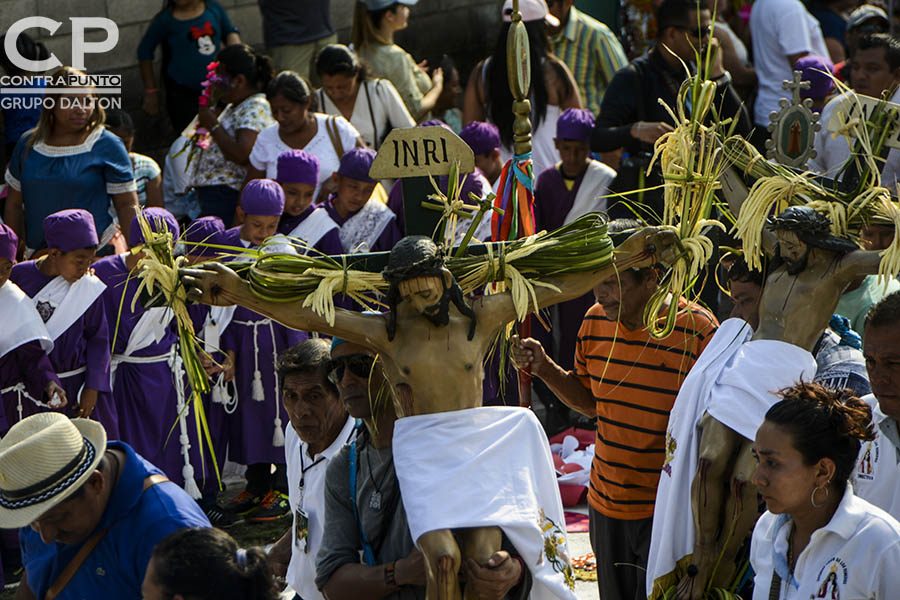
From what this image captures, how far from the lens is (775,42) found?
9656mm

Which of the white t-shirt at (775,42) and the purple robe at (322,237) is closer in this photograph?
the purple robe at (322,237)

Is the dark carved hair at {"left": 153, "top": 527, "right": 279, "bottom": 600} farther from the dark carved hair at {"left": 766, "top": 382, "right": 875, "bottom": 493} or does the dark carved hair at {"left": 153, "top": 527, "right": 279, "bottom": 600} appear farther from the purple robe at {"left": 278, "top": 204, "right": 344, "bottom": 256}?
the purple robe at {"left": 278, "top": 204, "right": 344, "bottom": 256}

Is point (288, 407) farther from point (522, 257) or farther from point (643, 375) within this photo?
point (643, 375)

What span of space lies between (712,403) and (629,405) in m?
0.54

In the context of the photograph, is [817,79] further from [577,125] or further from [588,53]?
[588,53]

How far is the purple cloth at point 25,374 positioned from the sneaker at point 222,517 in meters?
1.20

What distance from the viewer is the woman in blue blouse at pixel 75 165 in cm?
724

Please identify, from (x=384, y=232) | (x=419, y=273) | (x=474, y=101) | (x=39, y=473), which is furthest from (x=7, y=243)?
(x=474, y=101)

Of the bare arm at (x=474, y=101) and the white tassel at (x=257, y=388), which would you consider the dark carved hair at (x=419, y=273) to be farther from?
the bare arm at (x=474, y=101)

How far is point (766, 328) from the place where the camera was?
13.0 feet

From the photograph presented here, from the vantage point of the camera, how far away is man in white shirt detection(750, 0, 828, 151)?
9.51 m

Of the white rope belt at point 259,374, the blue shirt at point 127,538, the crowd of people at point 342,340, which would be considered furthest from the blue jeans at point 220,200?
the blue shirt at point 127,538

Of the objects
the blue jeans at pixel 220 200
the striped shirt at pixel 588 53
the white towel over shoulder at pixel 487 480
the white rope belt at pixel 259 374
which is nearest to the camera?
the white towel over shoulder at pixel 487 480

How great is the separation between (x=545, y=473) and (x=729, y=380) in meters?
0.85
